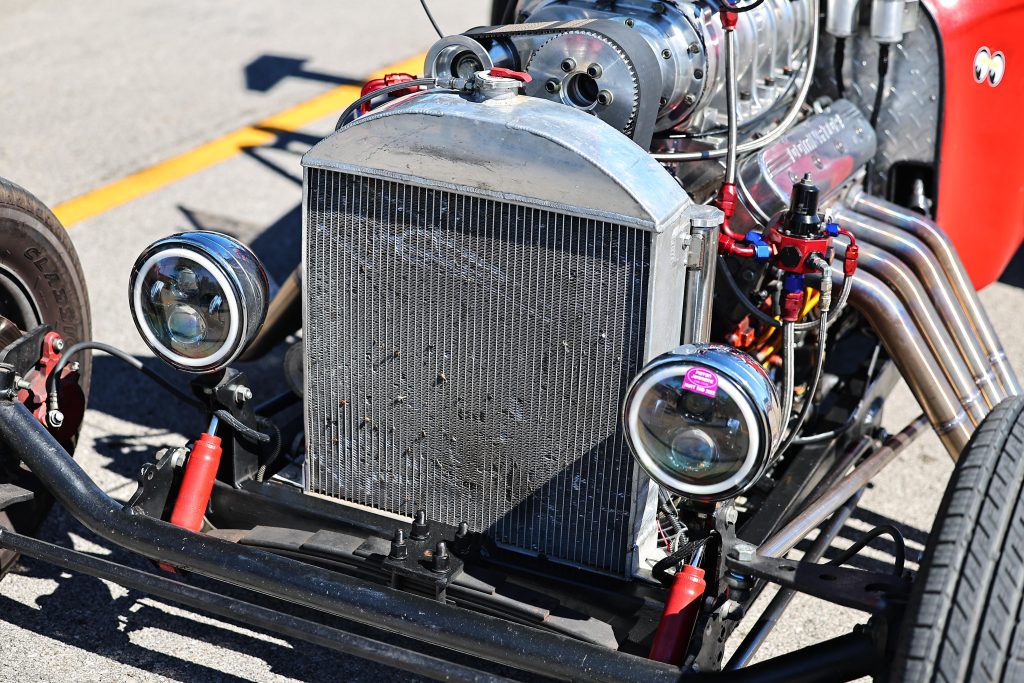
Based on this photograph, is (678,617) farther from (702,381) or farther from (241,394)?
(241,394)

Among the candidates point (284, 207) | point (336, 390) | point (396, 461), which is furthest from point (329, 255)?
point (284, 207)

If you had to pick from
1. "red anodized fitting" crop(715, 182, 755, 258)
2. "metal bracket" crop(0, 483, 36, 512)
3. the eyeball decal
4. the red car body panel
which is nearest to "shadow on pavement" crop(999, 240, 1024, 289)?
the red car body panel

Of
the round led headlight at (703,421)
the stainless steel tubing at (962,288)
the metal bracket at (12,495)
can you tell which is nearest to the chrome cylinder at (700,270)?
the round led headlight at (703,421)

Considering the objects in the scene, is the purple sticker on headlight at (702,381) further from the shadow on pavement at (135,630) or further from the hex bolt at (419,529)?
the shadow on pavement at (135,630)

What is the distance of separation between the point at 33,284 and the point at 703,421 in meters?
1.61

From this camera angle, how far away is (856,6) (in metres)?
3.21

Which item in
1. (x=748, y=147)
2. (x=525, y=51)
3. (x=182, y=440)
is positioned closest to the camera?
(x=525, y=51)

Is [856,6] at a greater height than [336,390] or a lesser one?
greater

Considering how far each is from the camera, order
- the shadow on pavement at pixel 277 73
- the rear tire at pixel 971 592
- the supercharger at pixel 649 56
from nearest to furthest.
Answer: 1. the rear tire at pixel 971 592
2. the supercharger at pixel 649 56
3. the shadow on pavement at pixel 277 73

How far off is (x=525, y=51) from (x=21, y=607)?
67.3 inches

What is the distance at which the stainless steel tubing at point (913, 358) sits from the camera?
9.35ft

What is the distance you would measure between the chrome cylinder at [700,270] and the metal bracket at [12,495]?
1384 mm

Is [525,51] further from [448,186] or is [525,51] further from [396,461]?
[396,461]

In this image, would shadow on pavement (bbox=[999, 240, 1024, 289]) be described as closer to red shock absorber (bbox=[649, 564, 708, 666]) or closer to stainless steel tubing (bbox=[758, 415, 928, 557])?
stainless steel tubing (bbox=[758, 415, 928, 557])
